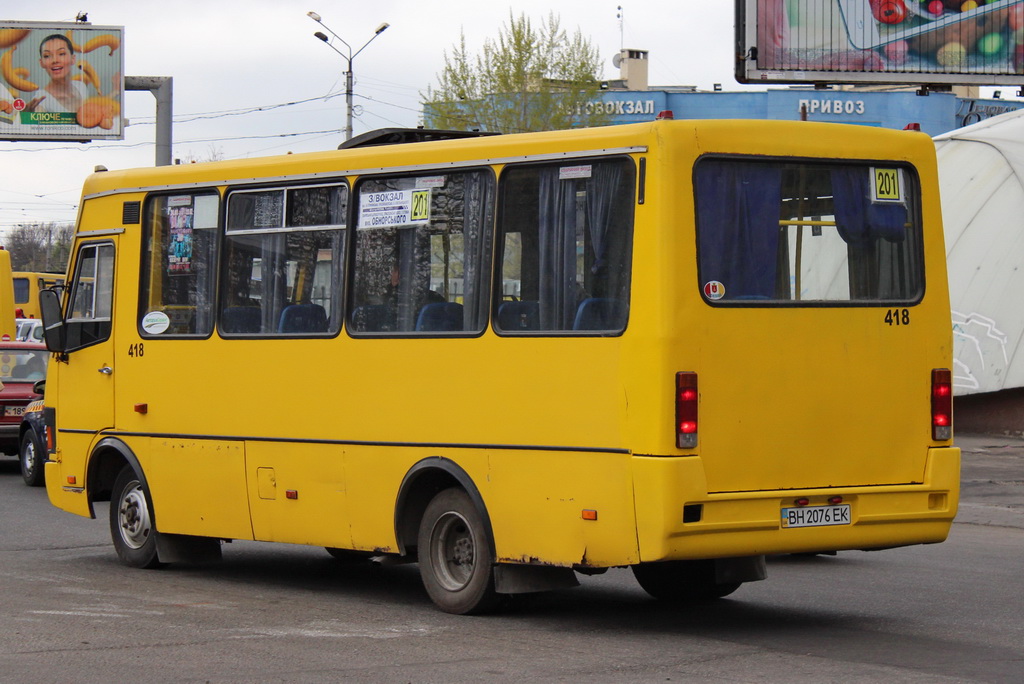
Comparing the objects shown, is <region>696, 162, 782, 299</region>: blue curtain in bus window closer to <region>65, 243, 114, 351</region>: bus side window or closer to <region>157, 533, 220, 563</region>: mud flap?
<region>157, 533, 220, 563</region>: mud flap

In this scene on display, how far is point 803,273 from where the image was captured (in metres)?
9.15

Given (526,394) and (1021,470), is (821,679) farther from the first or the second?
(1021,470)

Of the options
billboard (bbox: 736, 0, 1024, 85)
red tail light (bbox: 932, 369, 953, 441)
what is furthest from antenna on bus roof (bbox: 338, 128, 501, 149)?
billboard (bbox: 736, 0, 1024, 85)

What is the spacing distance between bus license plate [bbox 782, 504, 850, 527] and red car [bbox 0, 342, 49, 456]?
1465cm

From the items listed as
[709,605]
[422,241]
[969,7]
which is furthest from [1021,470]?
[422,241]

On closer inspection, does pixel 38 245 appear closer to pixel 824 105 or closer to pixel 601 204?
pixel 824 105

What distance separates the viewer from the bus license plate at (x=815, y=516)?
8.84 m

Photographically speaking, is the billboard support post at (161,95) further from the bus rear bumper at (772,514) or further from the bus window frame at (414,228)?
the bus rear bumper at (772,514)

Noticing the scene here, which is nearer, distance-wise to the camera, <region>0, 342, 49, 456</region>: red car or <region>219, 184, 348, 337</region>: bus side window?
<region>219, 184, 348, 337</region>: bus side window

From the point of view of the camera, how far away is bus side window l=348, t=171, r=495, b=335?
9.62 meters

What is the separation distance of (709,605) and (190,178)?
4.74 m

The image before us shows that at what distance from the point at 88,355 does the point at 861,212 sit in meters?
6.18

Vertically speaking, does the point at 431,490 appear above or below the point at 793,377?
below

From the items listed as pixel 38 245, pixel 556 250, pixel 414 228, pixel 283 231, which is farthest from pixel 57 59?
pixel 38 245
